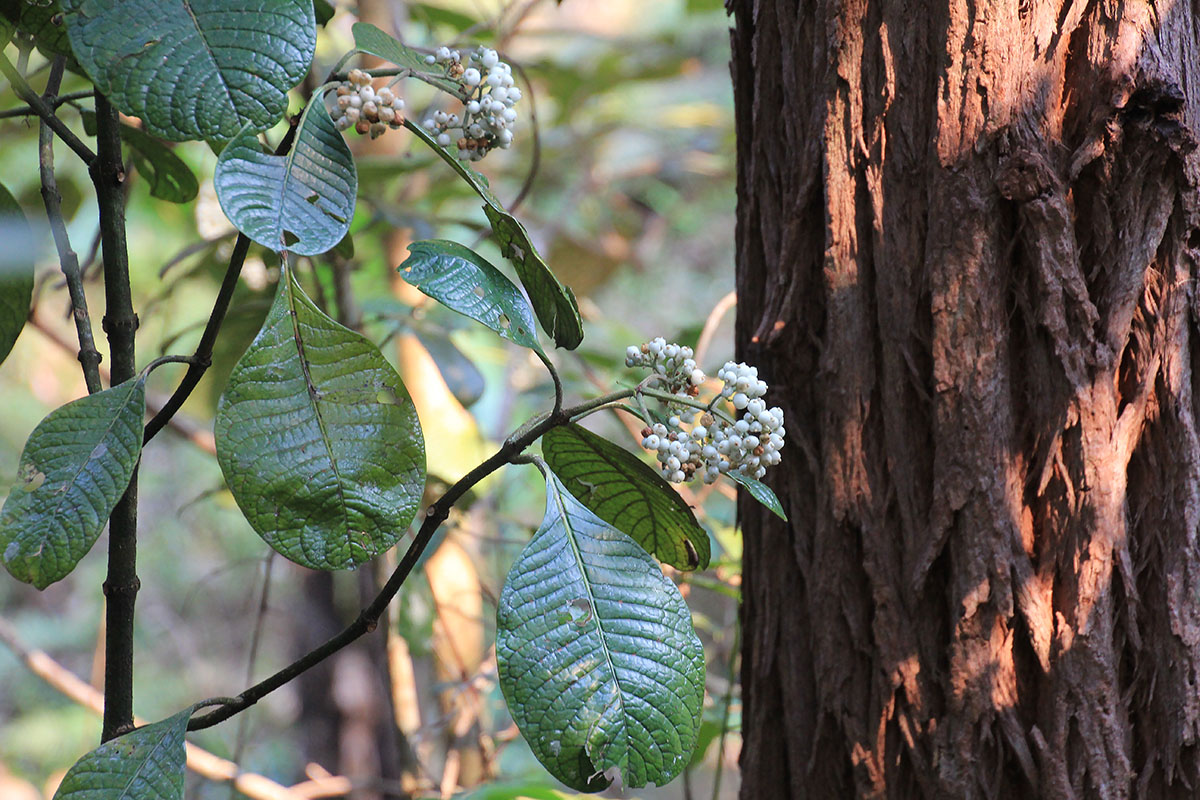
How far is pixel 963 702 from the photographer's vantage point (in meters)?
0.63

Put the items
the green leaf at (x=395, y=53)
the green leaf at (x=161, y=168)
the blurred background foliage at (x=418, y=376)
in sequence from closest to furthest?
the green leaf at (x=395, y=53) → the green leaf at (x=161, y=168) → the blurred background foliage at (x=418, y=376)

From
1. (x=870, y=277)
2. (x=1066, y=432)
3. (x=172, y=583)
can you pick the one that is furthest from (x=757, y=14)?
(x=172, y=583)

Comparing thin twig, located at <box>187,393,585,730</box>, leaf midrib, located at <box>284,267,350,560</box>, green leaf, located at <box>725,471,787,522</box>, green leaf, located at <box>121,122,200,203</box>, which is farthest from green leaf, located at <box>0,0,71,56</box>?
green leaf, located at <box>725,471,787,522</box>

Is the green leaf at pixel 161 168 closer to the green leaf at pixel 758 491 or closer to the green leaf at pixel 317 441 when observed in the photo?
the green leaf at pixel 317 441

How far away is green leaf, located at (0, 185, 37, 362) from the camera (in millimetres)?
625

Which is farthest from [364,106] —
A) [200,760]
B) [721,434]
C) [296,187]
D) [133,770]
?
[200,760]

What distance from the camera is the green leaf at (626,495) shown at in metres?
0.65

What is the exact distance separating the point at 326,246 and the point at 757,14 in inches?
18.2

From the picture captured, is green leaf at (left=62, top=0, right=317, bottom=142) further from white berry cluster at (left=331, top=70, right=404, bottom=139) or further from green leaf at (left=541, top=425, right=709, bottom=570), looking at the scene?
green leaf at (left=541, top=425, right=709, bottom=570)

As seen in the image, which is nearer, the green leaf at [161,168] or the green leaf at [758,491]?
the green leaf at [758,491]

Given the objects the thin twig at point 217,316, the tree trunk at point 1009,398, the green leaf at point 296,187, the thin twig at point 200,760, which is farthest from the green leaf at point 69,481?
the thin twig at point 200,760

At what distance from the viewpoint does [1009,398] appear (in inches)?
25.0

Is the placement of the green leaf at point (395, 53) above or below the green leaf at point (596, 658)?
above

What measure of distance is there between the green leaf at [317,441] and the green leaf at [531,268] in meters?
0.12
